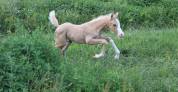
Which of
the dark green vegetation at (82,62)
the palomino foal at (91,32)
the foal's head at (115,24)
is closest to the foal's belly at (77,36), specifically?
the palomino foal at (91,32)

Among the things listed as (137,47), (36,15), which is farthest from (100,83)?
(36,15)

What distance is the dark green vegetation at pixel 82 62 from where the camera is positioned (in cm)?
876

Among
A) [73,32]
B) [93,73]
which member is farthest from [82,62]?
[73,32]

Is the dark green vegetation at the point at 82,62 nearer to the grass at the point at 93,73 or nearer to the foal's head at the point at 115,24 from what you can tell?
the grass at the point at 93,73

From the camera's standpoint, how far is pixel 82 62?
9797mm

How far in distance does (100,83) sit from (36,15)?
20.4 ft

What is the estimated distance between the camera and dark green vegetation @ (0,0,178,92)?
8758 mm

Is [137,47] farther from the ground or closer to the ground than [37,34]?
closer to the ground

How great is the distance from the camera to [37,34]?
375 inches

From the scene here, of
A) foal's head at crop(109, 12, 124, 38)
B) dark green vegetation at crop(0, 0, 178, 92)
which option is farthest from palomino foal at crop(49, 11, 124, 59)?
dark green vegetation at crop(0, 0, 178, 92)

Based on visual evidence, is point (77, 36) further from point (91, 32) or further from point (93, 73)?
point (93, 73)

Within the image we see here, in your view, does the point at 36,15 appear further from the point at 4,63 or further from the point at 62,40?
the point at 4,63

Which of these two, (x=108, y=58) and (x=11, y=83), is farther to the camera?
(x=108, y=58)

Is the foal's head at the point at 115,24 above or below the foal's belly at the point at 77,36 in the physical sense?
above
